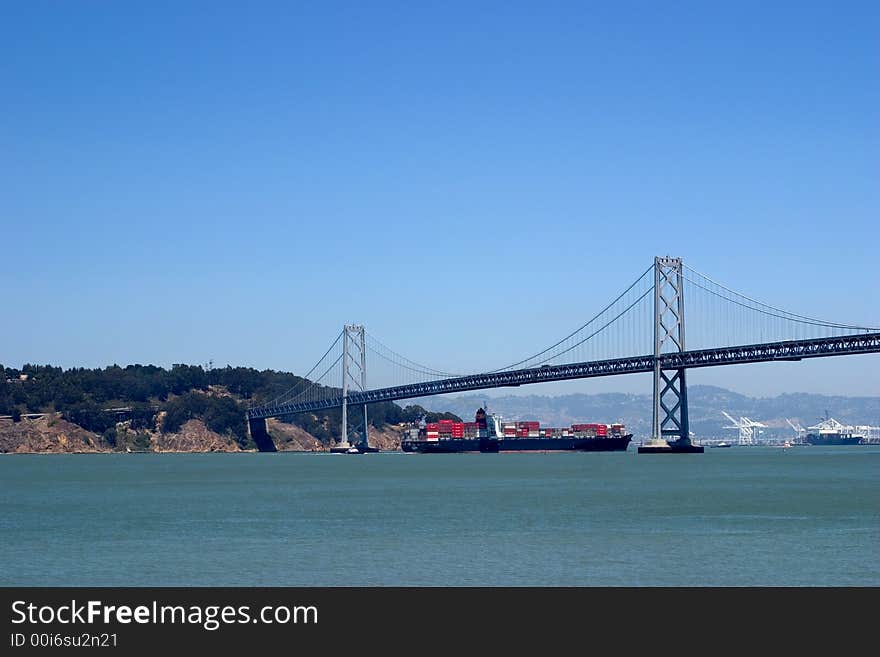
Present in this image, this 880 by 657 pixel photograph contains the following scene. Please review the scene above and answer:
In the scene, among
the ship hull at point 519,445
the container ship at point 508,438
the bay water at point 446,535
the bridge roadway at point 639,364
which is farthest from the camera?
the container ship at point 508,438

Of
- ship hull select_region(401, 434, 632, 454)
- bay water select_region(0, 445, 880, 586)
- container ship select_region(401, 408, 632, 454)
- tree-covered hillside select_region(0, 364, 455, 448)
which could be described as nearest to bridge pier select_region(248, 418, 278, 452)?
tree-covered hillside select_region(0, 364, 455, 448)

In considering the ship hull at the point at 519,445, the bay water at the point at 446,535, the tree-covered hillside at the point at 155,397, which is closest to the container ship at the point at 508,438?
the ship hull at the point at 519,445

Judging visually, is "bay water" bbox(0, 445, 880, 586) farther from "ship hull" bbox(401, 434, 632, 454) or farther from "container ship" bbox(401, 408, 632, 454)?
"container ship" bbox(401, 408, 632, 454)

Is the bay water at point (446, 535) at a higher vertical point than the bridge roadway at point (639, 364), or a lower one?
lower

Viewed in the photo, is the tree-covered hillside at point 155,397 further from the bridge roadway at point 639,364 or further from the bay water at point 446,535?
the bay water at point 446,535

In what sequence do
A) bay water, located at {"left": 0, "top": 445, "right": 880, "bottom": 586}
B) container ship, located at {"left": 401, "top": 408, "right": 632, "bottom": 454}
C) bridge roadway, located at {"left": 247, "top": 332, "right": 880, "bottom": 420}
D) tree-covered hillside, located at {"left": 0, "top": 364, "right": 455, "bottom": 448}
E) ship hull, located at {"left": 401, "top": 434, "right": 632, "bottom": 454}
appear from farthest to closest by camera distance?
tree-covered hillside, located at {"left": 0, "top": 364, "right": 455, "bottom": 448} < container ship, located at {"left": 401, "top": 408, "right": 632, "bottom": 454} < ship hull, located at {"left": 401, "top": 434, "right": 632, "bottom": 454} < bridge roadway, located at {"left": 247, "top": 332, "right": 880, "bottom": 420} < bay water, located at {"left": 0, "top": 445, "right": 880, "bottom": 586}

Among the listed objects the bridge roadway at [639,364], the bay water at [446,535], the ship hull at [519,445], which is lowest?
the bay water at [446,535]
